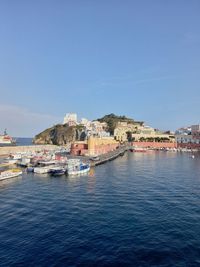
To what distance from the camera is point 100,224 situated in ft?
101

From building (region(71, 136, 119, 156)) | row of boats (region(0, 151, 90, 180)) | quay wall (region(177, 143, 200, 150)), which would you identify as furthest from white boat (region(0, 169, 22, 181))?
quay wall (region(177, 143, 200, 150))

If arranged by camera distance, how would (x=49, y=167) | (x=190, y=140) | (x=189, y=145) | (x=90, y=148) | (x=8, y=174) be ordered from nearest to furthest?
(x=8, y=174) < (x=49, y=167) < (x=90, y=148) < (x=189, y=145) < (x=190, y=140)

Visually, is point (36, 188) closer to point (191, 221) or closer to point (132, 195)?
point (132, 195)

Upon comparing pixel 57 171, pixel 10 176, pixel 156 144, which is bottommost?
pixel 10 176

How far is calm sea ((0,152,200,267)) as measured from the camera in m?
22.8

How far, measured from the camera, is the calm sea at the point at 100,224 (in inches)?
898

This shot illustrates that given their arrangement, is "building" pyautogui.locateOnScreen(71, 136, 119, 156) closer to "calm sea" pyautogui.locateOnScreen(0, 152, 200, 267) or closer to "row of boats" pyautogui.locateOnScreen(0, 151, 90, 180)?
"row of boats" pyautogui.locateOnScreen(0, 151, 90, 180)

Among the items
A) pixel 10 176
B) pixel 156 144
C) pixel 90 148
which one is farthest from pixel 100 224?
pixel 156 144

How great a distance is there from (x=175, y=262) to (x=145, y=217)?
11.4 metres

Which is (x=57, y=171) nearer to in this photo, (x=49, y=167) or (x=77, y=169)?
(x=77, y=169)

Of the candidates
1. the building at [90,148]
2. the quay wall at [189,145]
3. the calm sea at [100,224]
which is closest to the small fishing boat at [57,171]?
the calm sea at [100,224]

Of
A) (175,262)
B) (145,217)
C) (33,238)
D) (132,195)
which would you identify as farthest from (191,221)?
(33,238)

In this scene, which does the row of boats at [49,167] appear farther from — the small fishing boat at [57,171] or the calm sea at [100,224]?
the calm sea at [100,224]

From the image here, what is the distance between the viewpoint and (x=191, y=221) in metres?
31.7
